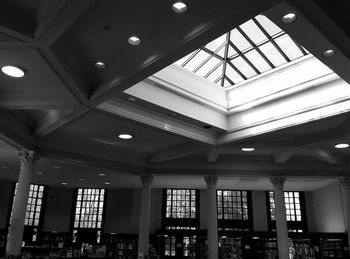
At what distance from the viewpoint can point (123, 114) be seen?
9352 millimetres

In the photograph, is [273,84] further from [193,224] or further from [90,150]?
[193,224]

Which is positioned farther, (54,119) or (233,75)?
(233,75)

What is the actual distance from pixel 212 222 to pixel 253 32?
302 inches

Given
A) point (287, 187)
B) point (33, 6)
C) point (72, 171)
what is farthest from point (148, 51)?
point (287, 187)

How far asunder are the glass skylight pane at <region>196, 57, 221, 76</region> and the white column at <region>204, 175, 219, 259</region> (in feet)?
17.4

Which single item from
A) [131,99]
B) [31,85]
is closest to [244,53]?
[131,99]

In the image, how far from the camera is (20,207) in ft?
35.2

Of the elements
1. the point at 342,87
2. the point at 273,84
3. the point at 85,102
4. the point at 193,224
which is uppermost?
the point at 273,84

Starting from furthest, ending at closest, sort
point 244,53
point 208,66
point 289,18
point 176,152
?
point 176,152, point 208,66, point 244,53, point 289,18

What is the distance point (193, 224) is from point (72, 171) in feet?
29.1

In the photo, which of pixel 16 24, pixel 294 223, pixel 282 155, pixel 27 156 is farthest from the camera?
pixel 294 223

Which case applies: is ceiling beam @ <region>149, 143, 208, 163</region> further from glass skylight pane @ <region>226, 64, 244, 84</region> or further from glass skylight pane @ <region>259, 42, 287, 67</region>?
glass skylight pane @ <region>259, 42, 287, 67</region>

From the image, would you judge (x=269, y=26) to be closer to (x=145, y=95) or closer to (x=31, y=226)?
(x=145, y=95)

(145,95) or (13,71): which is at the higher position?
(145,95)
